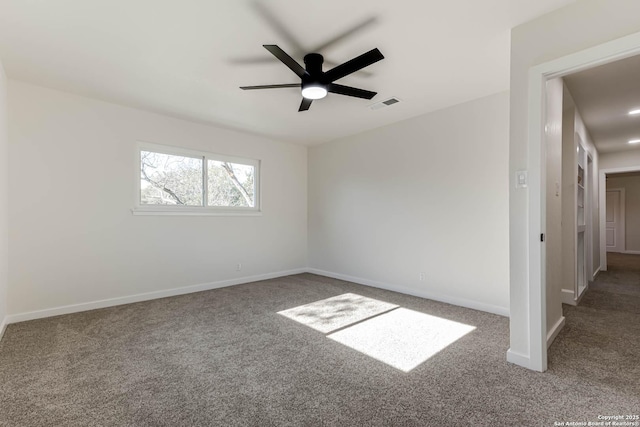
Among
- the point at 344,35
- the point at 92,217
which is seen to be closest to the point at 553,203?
the point at 344,35

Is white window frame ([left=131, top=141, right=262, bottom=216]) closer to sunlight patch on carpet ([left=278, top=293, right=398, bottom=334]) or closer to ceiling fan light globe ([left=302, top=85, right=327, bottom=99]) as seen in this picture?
sunlight patch on carpet ([left=278, top=293, right=398, bottom=334])

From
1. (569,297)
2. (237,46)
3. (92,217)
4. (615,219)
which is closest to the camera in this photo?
(237,46)

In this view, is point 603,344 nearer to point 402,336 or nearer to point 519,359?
point 519,359

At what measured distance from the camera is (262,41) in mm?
2443

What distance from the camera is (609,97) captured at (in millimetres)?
3398

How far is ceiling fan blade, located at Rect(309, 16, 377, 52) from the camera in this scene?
220 centimetres

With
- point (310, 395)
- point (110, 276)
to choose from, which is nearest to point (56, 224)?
point (110, 276)

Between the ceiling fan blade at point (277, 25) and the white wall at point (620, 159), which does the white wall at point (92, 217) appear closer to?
the ceiling fan blade at point (277, 25)

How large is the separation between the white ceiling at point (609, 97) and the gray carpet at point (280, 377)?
8.10 ft

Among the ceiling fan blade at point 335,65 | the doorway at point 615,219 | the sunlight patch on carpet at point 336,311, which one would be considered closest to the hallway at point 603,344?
the sunlight patch on carpet at point 336,311

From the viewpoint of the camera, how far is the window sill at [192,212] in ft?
13.3

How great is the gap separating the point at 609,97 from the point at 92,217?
6286 mm

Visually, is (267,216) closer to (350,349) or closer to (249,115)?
(249,115)

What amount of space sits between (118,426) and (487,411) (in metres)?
2.04
